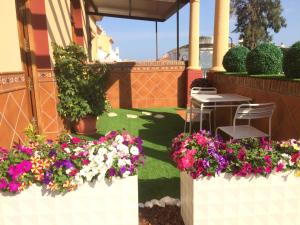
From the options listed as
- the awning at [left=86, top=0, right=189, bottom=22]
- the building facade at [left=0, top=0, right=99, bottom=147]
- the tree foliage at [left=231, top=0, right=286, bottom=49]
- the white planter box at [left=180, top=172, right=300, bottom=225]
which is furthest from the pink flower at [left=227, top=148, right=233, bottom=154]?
the tree foliage at [left=231, top=0, right=286, bottom=49]

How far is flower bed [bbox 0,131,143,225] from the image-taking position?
1736 millimetres

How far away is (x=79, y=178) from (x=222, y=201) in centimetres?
100

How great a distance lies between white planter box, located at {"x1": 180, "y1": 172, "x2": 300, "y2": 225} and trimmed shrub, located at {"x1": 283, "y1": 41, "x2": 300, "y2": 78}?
1.59m

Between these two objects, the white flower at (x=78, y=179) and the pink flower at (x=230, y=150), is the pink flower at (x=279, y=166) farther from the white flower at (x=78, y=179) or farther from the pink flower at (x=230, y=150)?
the white flower at (x=78, y=179)

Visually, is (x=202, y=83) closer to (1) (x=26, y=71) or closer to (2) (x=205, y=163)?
(1) (x=26, y=71)

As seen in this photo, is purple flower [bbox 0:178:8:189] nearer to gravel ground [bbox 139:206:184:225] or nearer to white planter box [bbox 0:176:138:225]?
white planter box [bbox 0:176:138:225]

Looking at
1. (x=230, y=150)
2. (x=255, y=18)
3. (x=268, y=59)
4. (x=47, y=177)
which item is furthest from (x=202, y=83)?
(x=255, y=18)

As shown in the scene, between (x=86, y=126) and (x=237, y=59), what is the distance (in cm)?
316

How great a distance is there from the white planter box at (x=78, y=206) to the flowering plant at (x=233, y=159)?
1.38 ft

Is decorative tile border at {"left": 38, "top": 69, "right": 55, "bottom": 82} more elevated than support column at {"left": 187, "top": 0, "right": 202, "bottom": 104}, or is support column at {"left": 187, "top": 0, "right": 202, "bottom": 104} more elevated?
support column at {"left": 187, "top": 0, "right": 202, "bottom": 104}

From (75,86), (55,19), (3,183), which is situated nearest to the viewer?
(3,183)

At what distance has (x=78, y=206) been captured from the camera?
183 centimetres

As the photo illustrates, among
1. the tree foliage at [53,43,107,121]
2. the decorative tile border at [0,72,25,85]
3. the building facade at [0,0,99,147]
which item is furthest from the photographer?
the tree foliage at [53,43,107,121]

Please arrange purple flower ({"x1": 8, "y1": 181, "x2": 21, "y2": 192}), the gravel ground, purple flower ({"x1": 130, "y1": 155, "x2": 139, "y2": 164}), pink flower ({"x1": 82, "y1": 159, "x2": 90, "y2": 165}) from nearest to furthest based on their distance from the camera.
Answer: purple flower ({"x1": 8, "y1": 181, "x2": 21, "y2": 192}) → pink flower ({"x1": 82, "y1": 159, "x2": 90, "y2": 165}) → purple flower ({"x1": 130, "y1": 155, "x2": 139, "y2": 164}) → the gravel ground
